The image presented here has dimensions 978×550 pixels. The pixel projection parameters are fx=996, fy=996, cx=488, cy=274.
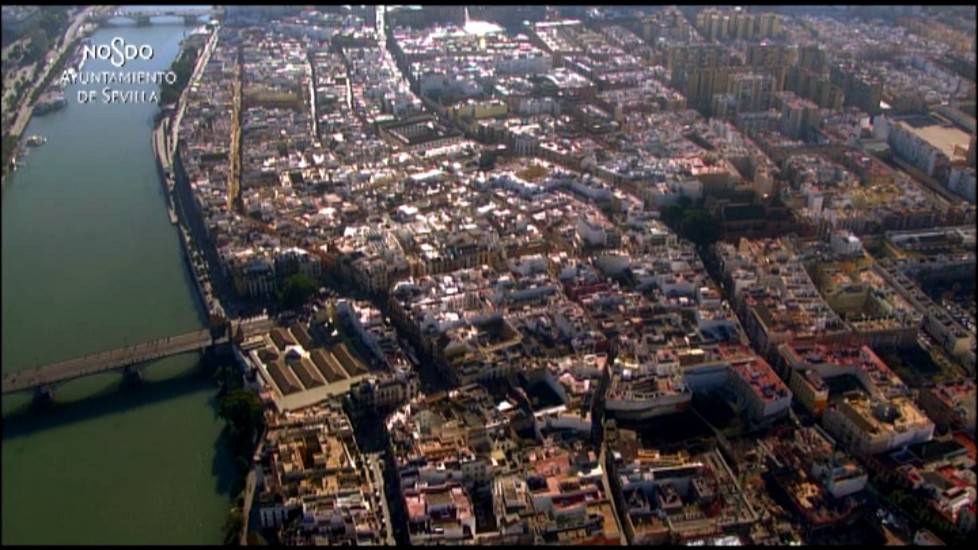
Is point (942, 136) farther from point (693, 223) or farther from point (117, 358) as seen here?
point (117, 358)

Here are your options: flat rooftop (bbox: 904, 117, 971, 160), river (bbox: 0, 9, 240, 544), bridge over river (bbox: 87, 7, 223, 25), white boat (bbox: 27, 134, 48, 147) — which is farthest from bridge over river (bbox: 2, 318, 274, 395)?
bridge over river (bbox: 87, 7, 223, 25)

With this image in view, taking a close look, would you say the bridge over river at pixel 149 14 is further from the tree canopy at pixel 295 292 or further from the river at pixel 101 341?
the tree canopy at pixel 295 292

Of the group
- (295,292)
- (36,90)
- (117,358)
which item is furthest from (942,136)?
(36,90)

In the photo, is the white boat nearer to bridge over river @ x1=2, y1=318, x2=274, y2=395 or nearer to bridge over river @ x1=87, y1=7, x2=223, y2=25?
bridge over river @ x1=2, y1=318, x2=274, y2=395

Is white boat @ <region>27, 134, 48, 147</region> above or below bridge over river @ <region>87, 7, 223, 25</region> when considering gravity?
above

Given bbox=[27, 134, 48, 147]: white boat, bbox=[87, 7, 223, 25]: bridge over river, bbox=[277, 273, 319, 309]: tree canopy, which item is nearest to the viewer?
bbox=[27, 134, 48, 147]: white boat

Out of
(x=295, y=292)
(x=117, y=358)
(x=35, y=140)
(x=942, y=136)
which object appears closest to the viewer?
(x=117, y=358)
